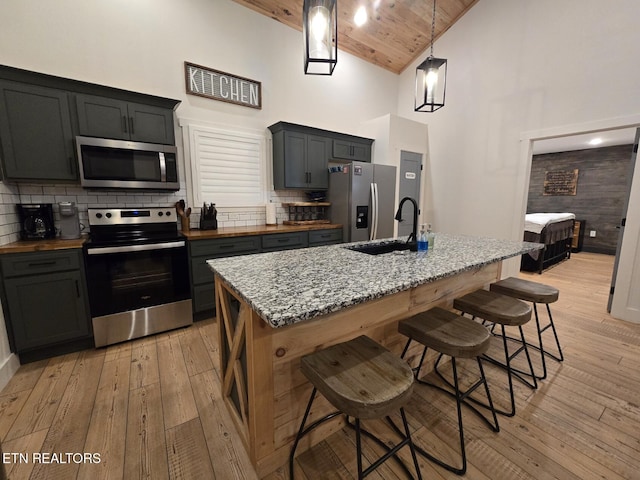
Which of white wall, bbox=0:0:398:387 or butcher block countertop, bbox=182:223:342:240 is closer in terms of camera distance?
white wall, bbox=0:0:398:387

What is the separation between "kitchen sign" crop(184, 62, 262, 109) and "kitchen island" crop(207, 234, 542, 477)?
8.05ft

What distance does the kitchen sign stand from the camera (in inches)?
119

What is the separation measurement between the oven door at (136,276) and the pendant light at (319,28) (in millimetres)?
1941

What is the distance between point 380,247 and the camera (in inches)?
83.5

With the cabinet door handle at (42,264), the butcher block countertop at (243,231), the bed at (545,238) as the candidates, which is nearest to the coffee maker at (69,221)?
the cabinet door handle at (42,264)

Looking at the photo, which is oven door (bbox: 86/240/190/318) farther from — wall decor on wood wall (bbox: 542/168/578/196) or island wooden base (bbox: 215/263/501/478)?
wall decor on wood wall (bbox: 542/168/578/196)

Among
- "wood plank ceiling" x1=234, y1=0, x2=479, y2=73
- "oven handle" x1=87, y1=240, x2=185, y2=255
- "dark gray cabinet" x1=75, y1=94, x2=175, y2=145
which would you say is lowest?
"oven handle" x1=87, y1=240, x2=185, y2=255

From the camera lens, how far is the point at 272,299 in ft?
3.28

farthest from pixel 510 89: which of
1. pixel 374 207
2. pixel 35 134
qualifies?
pixel 35 134

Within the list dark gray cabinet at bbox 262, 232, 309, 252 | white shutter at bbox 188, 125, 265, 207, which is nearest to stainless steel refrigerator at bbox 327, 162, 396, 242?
dark gray cabinet at bbox 262, 232, 309, 252

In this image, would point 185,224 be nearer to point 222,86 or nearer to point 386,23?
point 222,86

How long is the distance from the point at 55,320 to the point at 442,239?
322cm

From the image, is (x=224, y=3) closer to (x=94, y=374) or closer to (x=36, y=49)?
(x=36, y=49)

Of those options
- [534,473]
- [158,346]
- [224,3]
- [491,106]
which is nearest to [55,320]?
[158,346]
